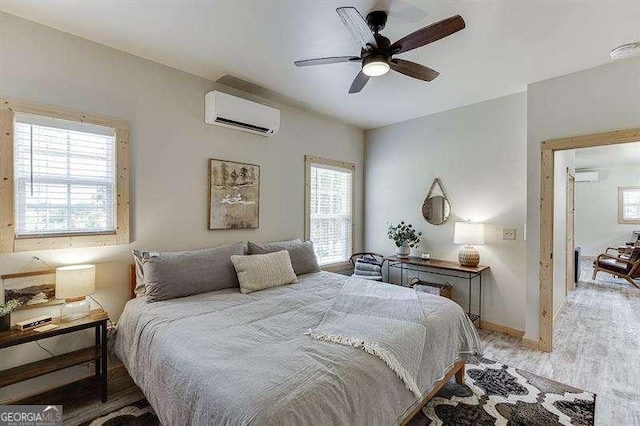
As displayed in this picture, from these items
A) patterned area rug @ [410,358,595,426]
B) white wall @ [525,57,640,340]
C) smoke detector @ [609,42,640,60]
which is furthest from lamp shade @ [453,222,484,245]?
smoke detector @ [609,42,640,60]

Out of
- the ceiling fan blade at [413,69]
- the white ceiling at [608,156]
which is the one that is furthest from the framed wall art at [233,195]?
the white ceiling at [608,156]

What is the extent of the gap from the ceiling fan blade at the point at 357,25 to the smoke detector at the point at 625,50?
6.94ft

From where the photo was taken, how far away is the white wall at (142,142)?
2.19 metres

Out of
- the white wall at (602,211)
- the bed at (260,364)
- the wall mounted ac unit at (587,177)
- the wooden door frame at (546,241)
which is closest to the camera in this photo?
the bed at (260,364)

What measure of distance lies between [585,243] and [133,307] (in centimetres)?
1089

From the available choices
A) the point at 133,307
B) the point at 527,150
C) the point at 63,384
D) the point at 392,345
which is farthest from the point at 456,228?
the point at 63,384

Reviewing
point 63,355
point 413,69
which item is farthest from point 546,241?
point 63,355

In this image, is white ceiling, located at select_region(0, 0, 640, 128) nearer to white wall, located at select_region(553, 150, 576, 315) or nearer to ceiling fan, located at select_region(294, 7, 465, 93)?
ceiling fan, located at select_region(294, 7, 465, 93)

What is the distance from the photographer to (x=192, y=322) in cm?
192

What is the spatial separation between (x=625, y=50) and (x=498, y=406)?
2984 millimetres

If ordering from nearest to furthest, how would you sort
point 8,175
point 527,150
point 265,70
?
1. point 8,175
2. point 265,70
3. point 527,150

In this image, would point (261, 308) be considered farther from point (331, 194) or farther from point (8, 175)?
point (331, 194)

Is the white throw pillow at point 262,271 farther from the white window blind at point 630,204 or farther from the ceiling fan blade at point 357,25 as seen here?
the white window blind at point 630,204

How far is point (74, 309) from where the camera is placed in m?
2.21
